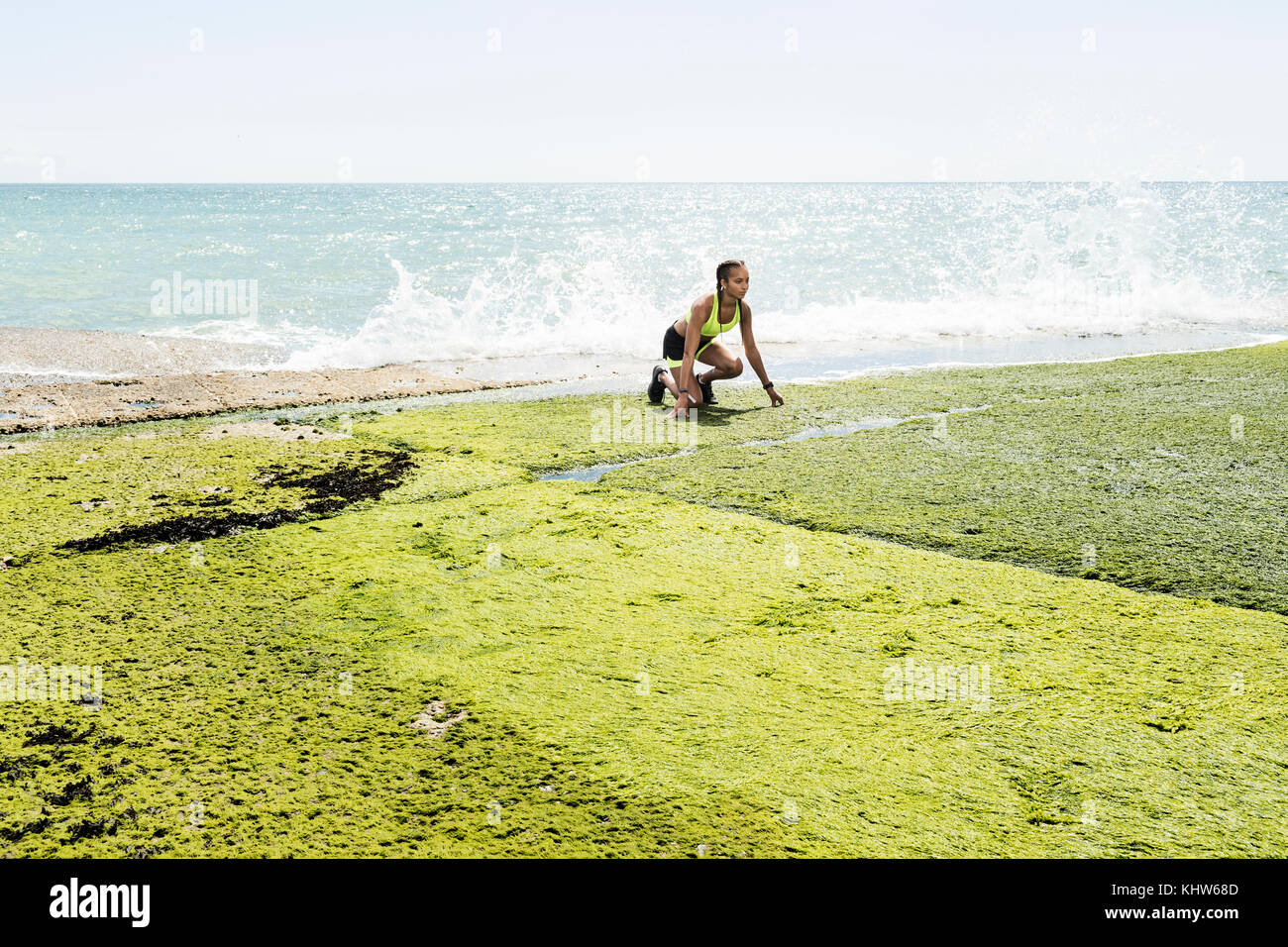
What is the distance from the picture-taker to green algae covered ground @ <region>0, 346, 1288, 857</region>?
3.21m

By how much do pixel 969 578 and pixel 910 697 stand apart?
1494 millimetres

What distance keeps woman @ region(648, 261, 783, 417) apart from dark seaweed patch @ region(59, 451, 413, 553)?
3.25 meters

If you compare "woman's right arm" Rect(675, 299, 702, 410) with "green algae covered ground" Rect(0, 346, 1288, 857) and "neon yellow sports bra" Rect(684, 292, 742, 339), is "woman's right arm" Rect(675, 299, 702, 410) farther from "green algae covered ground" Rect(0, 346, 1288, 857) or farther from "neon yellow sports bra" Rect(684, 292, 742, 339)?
"green algae covered ground" Rect(0, 346, 1288, 857)

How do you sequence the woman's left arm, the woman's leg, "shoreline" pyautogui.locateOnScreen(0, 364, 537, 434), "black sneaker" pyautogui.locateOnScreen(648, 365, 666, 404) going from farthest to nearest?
the woman's leg
"black sneaker" pyautogui.locateOnScreen(648, 365, 666, 404)
the woman's left arm
"shoreline" pyautogui.locateOnScreen(0, 364, 537, 434)

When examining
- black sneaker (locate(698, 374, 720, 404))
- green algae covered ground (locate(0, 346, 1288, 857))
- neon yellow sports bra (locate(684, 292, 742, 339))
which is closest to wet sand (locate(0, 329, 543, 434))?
green algae covered ground (locate(0, 346, 1288, 857))

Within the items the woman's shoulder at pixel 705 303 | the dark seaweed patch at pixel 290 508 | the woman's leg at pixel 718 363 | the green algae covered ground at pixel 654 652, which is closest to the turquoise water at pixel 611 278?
the woman's leg at pixel 718 363

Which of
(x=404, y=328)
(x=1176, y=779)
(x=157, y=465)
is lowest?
(x=1176, y=779)

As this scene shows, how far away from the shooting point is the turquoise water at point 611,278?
58.5ft

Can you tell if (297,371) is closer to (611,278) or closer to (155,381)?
(155,381)

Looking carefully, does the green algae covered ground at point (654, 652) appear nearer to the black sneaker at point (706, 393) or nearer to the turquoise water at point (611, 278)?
the black sneaker at point (706, 393)
